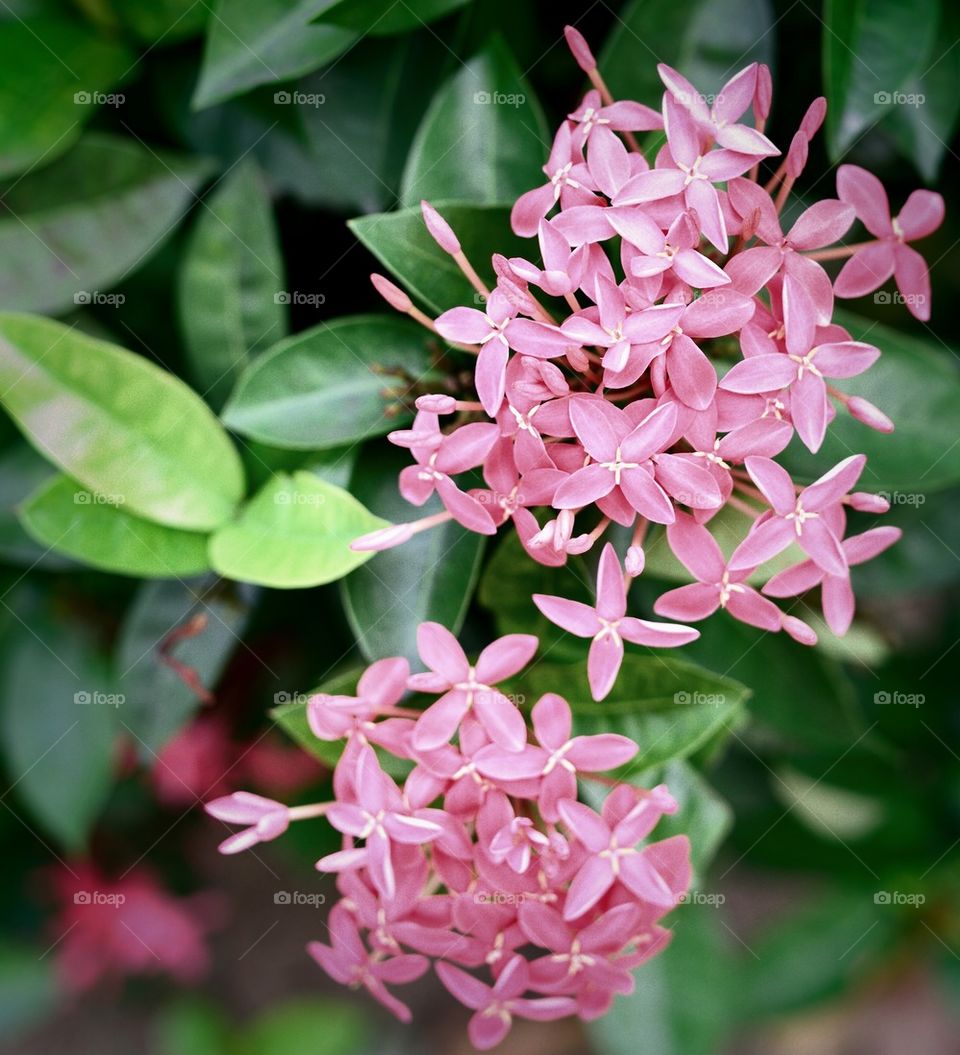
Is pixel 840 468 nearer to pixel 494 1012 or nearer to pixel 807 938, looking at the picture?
pixel 494 1012

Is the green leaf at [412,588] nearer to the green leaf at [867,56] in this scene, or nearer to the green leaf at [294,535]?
the green leaf at [294,535]

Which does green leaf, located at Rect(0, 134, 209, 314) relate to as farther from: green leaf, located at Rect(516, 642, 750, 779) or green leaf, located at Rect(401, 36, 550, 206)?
green leaf, located at Rect(516, 642, 750, 779)

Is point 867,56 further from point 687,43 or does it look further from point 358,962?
point 358,962

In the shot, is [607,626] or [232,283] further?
[232,283]

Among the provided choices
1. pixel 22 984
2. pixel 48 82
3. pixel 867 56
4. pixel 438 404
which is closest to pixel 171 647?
pixel 438 404

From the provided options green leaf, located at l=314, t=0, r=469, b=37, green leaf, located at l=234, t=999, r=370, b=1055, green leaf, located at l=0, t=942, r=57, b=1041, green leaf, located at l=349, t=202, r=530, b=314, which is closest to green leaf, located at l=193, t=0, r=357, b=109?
green leaf, located at l=314, t=0, r=469, b=37

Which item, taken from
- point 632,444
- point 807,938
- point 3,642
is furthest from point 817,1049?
point 632,444

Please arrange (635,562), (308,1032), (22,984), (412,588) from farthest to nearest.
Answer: (308,1032), (22,984), (412,588), (635,562)
